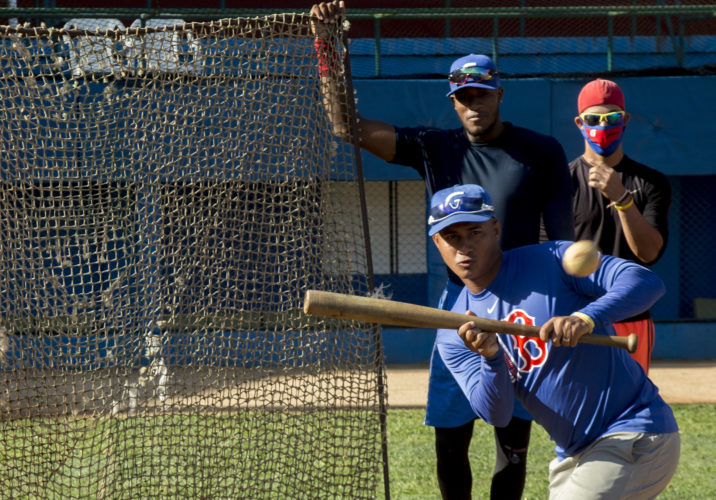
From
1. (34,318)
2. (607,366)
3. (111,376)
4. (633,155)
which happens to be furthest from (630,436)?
(633,155)

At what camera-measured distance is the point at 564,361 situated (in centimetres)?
288

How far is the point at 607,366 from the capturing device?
2.87 m

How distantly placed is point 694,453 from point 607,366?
10.6ft

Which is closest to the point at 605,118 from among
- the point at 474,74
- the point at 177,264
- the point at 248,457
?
the point at 474,74

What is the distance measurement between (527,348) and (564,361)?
0.13 meters

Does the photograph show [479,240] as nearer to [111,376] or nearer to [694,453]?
[111,376]

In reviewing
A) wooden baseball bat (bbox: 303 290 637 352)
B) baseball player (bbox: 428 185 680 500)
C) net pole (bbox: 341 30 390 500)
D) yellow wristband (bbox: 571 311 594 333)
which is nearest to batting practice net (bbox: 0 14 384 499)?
net pole (bbox: 341 30 390 500)

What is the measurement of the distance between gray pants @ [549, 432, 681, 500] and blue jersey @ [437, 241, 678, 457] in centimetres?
4

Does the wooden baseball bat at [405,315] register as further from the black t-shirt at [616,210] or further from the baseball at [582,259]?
the black t-shirt at [616,210]

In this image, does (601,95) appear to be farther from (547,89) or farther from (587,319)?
(547,89)

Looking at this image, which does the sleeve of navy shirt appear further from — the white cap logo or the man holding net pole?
the white cap logo

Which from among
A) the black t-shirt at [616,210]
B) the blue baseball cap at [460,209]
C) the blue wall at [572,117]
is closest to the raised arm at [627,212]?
the black t-shirt at [616,210]

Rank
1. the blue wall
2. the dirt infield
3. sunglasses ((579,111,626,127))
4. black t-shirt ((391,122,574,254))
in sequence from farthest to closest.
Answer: the blue wall < the dirt infield < sunglasses ((579,111,626,127)) < black t-shirt ((391,122,574,254))

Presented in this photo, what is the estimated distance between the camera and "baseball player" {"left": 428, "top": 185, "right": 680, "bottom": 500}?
9.00ft
